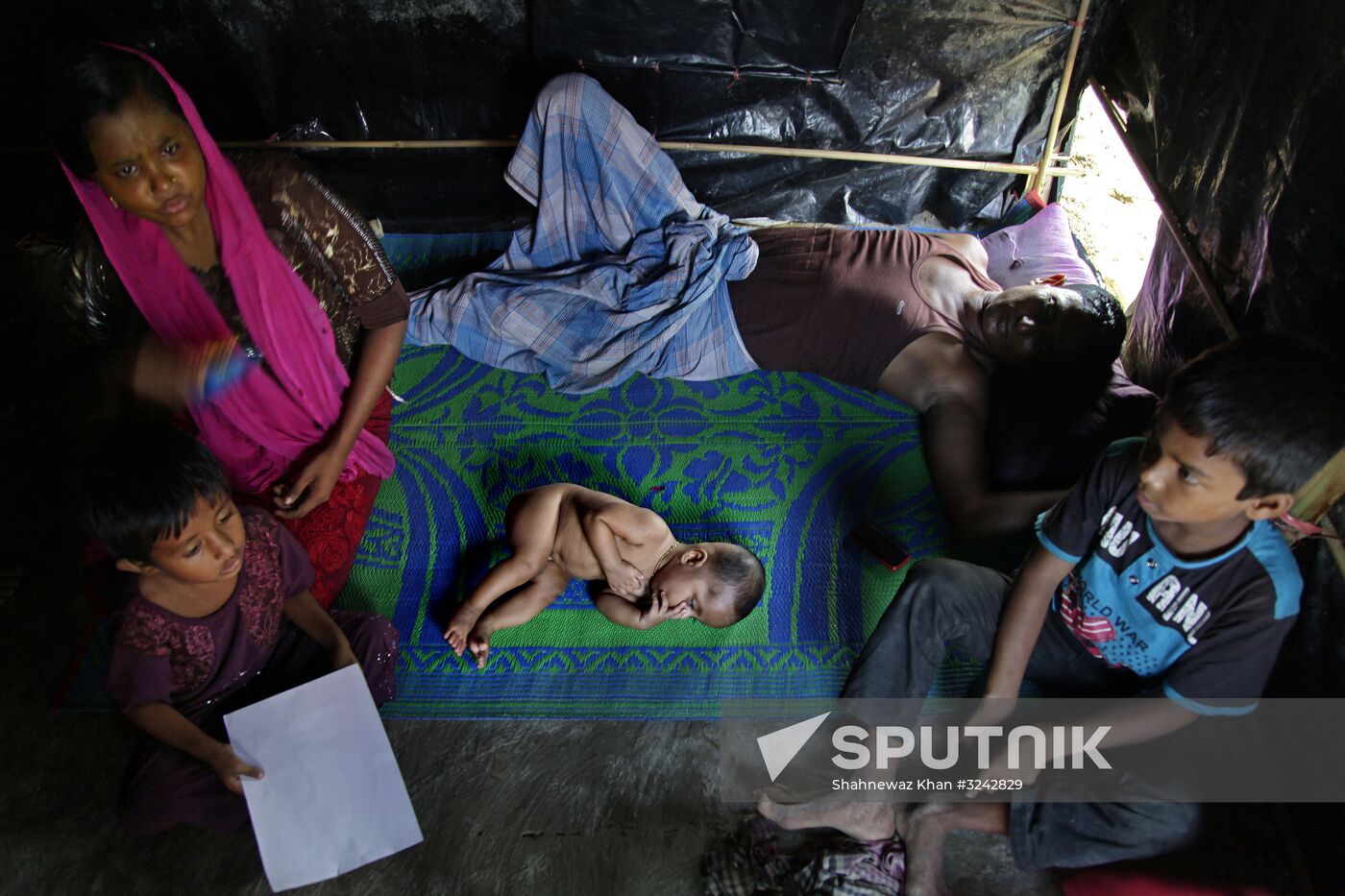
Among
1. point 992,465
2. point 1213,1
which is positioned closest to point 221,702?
point 992,465

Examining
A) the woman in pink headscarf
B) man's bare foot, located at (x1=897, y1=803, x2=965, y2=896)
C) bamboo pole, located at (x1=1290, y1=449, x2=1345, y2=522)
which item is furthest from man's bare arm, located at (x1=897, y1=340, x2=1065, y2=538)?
the woman in pink headscarf

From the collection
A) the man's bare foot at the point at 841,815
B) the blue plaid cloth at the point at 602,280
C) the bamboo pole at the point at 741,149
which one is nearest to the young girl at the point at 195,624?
the man's bare foot at the point at 841,815

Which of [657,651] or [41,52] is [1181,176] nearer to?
[657,651]

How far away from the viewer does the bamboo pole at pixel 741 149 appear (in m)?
2.79

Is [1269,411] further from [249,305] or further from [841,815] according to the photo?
[249,305]

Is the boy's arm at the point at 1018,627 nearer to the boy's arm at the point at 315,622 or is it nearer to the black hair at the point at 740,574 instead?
the black hair at the point at 740,574

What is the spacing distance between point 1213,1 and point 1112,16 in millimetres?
631

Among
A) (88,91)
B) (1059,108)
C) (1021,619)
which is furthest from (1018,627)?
(1059,108)

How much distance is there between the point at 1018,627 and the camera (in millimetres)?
1567

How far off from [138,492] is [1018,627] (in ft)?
4.99

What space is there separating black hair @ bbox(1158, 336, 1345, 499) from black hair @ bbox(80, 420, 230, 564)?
60.2 inches

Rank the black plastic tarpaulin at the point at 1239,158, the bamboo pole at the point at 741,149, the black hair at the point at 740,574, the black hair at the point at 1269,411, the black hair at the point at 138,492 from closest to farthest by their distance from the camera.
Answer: the black hair at the point at 1269,411 < the black hair at the point at 138,492 < the black plastic tarpaulin at the point at 1239,158 < the black hair at the point at 740,574 < the bamboo pole at the point at 741,149

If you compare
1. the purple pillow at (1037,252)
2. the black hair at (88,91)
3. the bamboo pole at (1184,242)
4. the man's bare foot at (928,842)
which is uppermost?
the black hair at (88,91)

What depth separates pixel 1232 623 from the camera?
1351 millimetres
